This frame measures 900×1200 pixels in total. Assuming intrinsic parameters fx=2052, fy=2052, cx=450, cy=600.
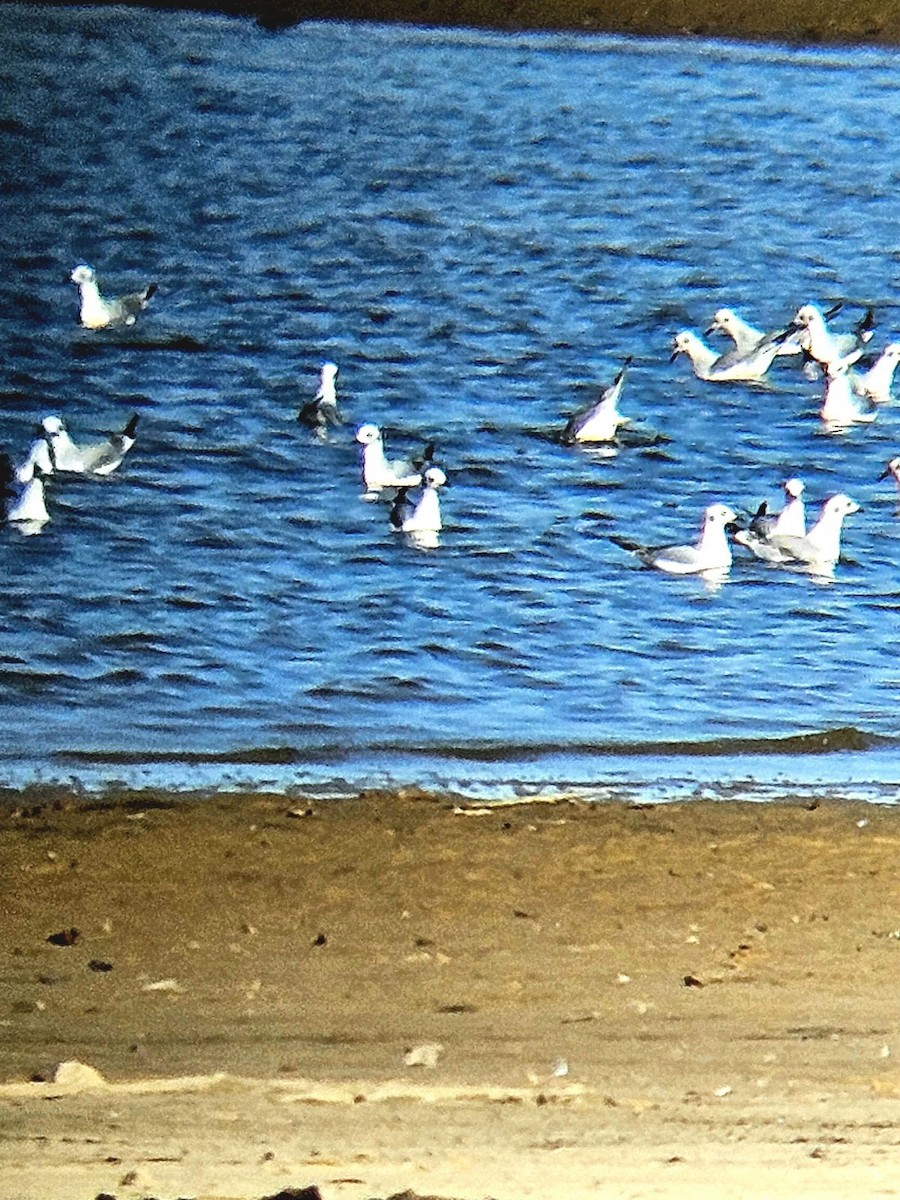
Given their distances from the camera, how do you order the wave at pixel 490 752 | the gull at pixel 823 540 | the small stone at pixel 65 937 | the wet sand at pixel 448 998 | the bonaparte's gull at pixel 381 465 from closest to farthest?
the wet sand at pixel 448 998, the small stone at pixel 65 937, the wave at pixel 490 752, the gull at pixel 823 540, the bonaparte's gull at pixel 381 465

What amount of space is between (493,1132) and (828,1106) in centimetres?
37

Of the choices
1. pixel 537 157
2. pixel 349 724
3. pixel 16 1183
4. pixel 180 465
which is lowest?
pixel 16 1183

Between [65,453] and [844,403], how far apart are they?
47.3 inches

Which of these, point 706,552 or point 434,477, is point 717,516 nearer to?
point 706,552

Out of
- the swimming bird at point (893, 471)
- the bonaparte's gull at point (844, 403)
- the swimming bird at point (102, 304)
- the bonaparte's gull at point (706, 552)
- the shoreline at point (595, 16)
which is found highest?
the shoreline at point (595, 16)

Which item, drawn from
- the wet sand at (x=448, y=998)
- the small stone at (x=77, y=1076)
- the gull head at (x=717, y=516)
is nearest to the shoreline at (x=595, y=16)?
the gull head at (x=717, y=516)

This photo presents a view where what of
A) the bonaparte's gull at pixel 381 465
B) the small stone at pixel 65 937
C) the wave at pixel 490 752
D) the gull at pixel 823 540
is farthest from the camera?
the bonaparte's gull at pixel 381 465

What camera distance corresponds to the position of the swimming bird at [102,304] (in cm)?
309

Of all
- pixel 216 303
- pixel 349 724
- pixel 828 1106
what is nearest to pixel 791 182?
pixel 216 303

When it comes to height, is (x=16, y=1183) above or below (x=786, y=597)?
below

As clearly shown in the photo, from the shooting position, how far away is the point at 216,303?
131 inches

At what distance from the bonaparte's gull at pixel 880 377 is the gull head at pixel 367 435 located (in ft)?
2.43

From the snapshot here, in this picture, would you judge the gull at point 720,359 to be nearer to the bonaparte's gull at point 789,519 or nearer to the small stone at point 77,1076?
the bonaparte's gull at point 789,519

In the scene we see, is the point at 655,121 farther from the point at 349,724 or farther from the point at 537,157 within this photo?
the point at 349,724
